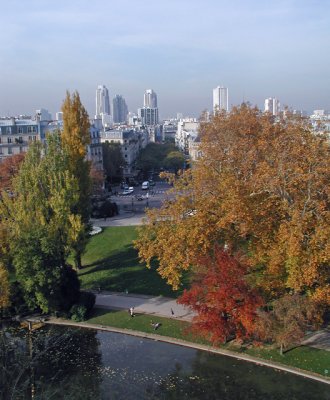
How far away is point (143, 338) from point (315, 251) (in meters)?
10.1

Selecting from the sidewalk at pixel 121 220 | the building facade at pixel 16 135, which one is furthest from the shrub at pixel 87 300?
the building facade at pixel 16 135

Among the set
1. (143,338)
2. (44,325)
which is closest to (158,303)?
(143,338)

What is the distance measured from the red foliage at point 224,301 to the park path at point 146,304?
156 inches

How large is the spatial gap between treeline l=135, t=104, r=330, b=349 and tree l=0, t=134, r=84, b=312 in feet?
19.1

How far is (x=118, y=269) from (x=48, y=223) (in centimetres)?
696

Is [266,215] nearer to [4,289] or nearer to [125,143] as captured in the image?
[4,289]

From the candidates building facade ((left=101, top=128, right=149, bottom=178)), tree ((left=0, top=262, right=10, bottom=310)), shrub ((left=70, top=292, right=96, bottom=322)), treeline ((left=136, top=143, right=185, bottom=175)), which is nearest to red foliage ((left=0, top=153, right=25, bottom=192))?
shrub ((left=70, top=292, right=96, bottom=322))

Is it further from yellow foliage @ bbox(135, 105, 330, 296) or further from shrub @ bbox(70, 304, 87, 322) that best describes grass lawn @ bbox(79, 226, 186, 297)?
yellow foliage @ bbox(135, 105, 330, 296)

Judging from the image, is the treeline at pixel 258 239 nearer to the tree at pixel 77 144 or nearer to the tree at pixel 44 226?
the tree at pixel 44 226

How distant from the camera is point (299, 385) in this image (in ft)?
68.4

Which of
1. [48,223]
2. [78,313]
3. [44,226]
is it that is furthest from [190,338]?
[48,223]

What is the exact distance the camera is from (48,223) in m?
32.7

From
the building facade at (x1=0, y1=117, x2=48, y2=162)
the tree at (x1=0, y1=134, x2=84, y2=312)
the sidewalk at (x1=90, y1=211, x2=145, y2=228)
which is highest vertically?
the building facade at (x1=0, y1=117, x2=48, y2=162)

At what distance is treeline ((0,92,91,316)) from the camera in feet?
91.6
